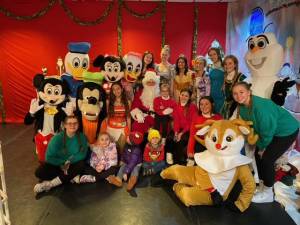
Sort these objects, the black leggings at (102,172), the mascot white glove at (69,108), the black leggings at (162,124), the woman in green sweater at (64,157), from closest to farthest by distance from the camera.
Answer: the woman in green sweater at (64,157) → the black leggings at (102,172) → the mascot white glove at (69,108) → the black leggings at (162,124)

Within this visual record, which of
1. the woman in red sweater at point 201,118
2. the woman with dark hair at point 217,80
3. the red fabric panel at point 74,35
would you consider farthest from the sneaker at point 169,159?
the red fabric panel at point 74,35

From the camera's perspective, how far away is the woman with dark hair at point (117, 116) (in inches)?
135

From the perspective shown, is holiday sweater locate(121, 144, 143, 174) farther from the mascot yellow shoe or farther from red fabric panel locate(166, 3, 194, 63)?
red fabric panel locate(166, 3, 194, 63)

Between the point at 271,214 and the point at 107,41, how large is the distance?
423cm

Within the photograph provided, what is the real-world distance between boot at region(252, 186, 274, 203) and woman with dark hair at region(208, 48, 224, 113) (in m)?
1.22

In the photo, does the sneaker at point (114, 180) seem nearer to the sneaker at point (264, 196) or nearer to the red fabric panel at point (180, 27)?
the sneaker at point (264, 196)

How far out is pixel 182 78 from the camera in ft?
13.1

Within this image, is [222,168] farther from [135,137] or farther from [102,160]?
[102,160]

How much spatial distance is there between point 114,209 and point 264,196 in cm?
148

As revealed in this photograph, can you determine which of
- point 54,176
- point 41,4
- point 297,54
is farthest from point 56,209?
point 41,4

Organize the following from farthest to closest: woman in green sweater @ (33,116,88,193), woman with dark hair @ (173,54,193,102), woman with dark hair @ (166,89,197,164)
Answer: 1. woman with dark hair @ (173,54,193,102)
2. woman with dark hair @ (166,89,197,164)
3. woman in green sweater @ (33,116,88,193)

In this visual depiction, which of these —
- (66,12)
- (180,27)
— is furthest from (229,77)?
(66,12)

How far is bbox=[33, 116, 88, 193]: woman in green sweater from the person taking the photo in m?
2.98

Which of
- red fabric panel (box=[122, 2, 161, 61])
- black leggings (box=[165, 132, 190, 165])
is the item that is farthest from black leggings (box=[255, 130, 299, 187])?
red fabric panel (box=[122, 2, 161, 61])
